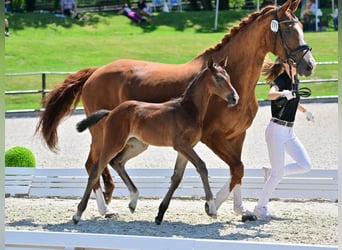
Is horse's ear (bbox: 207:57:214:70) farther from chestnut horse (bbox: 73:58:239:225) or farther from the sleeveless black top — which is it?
the sleeveless black top

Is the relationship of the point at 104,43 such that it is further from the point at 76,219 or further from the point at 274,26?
the point at 274,26

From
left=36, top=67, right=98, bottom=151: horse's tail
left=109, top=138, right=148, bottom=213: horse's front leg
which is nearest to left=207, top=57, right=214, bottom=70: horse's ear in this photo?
left=109, top=138, right=148, bottom=213: horse's front leg

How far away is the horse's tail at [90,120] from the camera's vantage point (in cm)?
728

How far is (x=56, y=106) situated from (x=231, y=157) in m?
2.23

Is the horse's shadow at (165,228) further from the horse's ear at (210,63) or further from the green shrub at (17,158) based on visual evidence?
the green shrub at (17,158)

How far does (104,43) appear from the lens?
101ft

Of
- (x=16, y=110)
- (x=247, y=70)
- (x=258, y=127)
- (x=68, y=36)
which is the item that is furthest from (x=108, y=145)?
(x=68, y=36)

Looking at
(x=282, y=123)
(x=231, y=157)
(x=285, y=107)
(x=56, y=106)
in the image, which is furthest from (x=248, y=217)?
(x=56, y=106)

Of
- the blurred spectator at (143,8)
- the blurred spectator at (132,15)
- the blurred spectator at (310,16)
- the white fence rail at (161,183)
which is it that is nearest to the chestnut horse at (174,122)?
the white fence rail at (161,183)

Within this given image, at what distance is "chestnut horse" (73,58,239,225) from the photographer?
7066mm

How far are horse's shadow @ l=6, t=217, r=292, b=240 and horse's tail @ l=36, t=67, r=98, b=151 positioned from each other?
108 centimetres

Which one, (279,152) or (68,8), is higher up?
(279,152)

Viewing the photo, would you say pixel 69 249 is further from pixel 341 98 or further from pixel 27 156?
pixel 27 156

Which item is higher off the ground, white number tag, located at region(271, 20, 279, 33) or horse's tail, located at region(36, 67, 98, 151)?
white number tag, located at region(271, 20, 279, 33)
